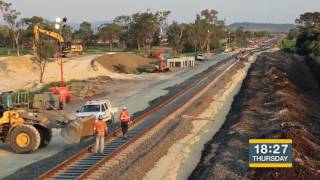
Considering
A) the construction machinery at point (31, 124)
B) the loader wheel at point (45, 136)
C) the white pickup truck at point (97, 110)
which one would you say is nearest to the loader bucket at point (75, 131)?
the construction machinery at point (31, 124)

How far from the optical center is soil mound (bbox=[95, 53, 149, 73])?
8588cm

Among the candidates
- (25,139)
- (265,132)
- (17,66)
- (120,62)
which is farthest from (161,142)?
(120,62)

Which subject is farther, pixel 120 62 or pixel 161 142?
pixel 120 62

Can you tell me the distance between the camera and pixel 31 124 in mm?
24031

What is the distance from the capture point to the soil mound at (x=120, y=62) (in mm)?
85875

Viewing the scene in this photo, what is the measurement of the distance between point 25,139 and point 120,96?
28.0 meters

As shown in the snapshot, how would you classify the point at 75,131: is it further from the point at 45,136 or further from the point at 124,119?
the point at 124,119

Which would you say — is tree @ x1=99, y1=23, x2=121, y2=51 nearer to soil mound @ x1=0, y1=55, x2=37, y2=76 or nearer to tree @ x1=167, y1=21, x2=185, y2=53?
tree @ x1=167, y1=21, x2=185, y2=53

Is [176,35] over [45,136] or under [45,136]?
over

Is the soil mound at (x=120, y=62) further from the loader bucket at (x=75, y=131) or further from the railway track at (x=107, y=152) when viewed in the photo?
the loader bucket at (x=75, y=131)

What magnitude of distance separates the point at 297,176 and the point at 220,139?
10.0m

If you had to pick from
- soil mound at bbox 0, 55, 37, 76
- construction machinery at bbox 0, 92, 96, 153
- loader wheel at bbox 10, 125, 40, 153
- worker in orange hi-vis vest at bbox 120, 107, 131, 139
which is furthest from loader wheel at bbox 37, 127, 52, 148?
soil mound at bbox 0, 55, 37, 76
